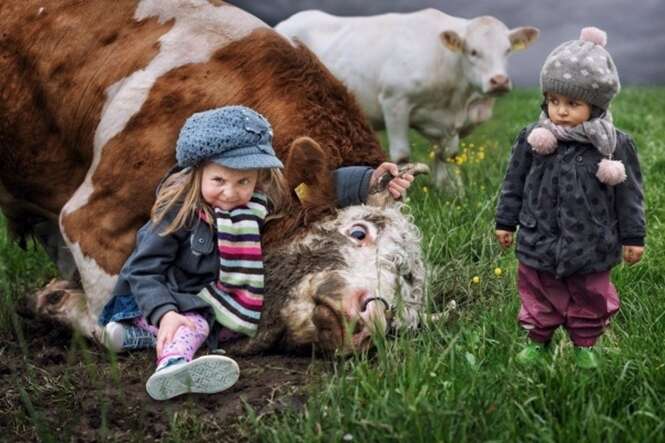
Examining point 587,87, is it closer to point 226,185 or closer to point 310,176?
point 310,176

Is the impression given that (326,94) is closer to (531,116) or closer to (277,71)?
(277,71)

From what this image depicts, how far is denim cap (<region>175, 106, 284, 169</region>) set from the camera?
12.4 ft

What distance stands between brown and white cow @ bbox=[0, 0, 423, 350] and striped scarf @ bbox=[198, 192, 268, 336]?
7 cm

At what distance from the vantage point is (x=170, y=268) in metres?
4.02

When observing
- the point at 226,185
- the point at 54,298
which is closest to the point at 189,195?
the point at 226,185

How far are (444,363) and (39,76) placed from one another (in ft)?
8.56

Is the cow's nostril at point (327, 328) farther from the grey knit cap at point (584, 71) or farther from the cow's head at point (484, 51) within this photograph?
the cow's head at point (484, 51)

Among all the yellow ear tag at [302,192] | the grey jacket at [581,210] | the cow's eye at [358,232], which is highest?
the grey jacket at [581,210]

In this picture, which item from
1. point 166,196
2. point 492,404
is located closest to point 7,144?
point 166,196

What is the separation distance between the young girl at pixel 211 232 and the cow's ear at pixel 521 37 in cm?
565

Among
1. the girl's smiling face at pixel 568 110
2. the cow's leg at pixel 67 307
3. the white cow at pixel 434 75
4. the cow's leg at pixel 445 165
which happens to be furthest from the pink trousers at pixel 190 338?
the white cow at pixel 434 75

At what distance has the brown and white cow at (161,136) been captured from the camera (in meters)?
3.90

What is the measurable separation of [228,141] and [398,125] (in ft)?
17.8

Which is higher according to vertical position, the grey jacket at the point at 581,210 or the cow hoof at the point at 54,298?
the grey jacket at the point at 581,210
